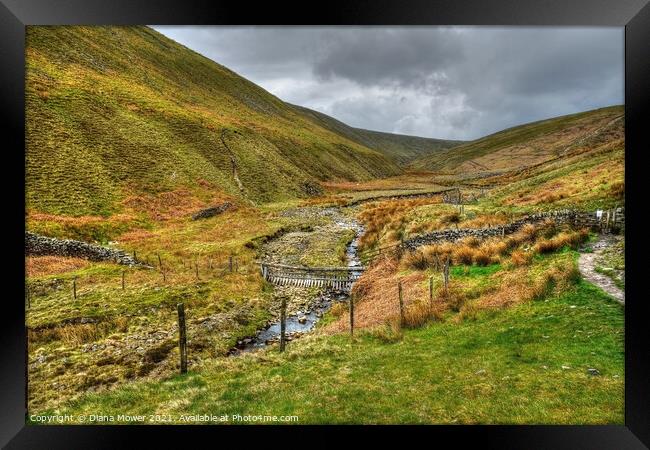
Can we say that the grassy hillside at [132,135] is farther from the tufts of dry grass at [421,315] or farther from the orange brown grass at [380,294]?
the tufts of dry grass at [421,315]

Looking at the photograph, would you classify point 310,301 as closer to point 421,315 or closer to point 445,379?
point 421,315

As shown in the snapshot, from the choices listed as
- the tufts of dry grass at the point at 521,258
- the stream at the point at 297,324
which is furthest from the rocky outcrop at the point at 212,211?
the tufts of dry grass at the point at 521,258

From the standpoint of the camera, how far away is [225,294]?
1966cm

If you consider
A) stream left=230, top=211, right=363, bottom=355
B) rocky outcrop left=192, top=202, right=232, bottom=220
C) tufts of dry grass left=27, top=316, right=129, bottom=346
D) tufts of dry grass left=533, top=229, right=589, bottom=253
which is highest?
rocky outcrop left=192, top=202, right=232, bottom=220

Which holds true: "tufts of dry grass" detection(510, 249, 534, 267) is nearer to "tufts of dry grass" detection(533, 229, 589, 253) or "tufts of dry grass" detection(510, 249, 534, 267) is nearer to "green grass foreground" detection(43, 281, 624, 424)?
"tufts of dry grass" detection(533, 229, 589, 253)

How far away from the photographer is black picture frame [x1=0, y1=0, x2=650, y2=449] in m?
7.51

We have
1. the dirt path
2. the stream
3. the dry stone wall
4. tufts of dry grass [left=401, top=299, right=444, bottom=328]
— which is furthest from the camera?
the dry stone wall

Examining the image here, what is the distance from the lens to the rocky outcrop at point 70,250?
77.9 ft

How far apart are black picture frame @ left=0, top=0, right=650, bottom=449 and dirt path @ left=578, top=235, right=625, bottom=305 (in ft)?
9.34

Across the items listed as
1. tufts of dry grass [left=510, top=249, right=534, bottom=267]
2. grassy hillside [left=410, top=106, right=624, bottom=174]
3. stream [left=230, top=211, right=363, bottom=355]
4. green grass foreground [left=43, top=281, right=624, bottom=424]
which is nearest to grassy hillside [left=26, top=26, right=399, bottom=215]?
green grass foreground [left=43, top=281, right=624, bottom=424]
